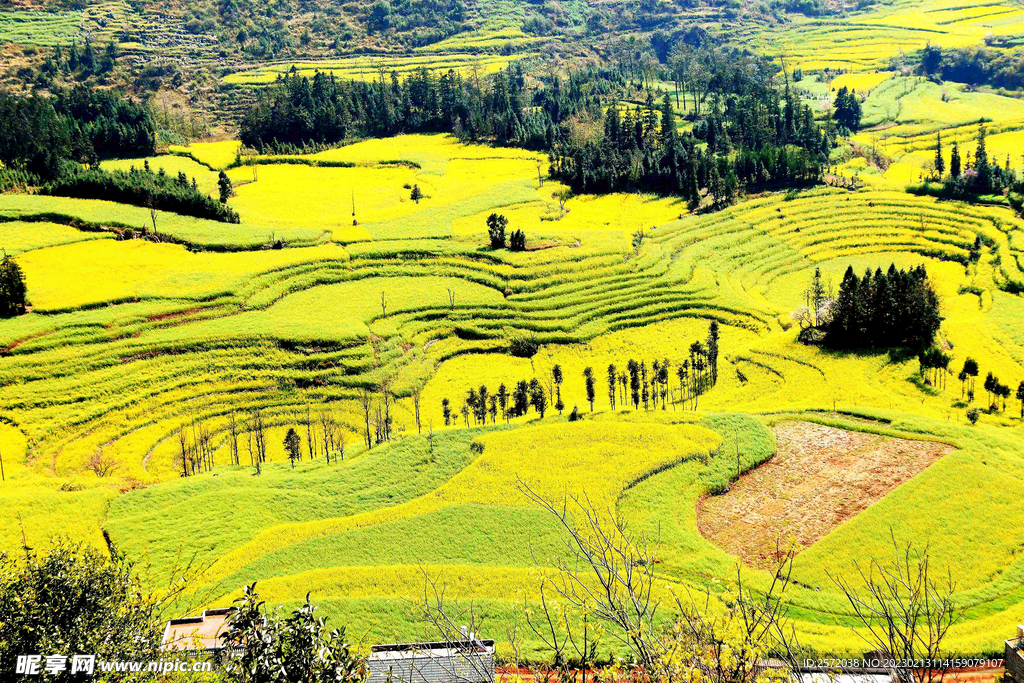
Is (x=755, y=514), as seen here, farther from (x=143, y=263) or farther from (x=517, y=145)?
(x=517, y=145)

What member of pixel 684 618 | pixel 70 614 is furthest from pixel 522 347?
pixel 684 618

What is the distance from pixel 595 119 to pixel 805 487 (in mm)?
114232

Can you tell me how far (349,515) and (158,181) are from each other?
75.4m

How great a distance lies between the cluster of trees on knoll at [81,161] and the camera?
339ft

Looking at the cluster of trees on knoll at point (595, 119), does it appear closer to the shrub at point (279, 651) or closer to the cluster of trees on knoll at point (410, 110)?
the cluster of trees on knoll at point (410, 110)

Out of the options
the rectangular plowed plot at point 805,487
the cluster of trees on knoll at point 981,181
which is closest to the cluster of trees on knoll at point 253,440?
the rectangular plowed plot at point 805,487

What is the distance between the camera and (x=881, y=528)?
141 ft

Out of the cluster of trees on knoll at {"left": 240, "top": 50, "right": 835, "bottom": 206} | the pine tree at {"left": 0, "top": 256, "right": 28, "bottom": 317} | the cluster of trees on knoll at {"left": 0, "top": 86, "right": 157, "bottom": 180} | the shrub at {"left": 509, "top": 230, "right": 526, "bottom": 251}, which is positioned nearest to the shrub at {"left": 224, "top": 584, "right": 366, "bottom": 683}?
the pine tree at {"left": 0, "top": 256, "right": 28, "bottom": 317}

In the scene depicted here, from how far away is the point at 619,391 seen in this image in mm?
73375

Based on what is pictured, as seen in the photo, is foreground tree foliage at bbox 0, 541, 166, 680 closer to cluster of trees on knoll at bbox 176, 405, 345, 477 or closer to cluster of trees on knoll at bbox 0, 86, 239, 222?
cluster of trees on knoll at bbox 176, 405, 345, 477

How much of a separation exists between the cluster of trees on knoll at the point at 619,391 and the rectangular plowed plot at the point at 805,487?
14.9 meters

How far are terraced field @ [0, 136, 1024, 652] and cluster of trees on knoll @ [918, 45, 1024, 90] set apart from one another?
10076 cm

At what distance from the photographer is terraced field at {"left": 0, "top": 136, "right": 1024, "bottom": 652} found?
41.9m

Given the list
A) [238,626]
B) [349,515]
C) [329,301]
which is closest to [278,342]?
[329,301]
